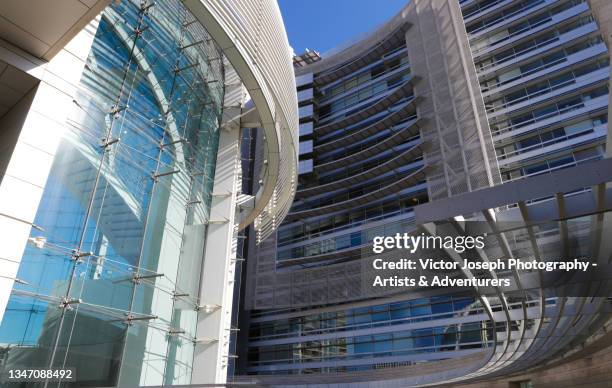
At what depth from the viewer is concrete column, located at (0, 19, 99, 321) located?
16.5 feet

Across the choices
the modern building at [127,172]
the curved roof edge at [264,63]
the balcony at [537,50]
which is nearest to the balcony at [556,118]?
Answer: the balcony at [537,50]

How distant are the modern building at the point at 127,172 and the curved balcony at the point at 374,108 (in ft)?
92.1

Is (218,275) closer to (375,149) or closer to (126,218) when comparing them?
(126,218)

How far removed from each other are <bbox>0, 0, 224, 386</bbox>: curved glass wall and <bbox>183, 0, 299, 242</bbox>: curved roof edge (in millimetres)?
1701

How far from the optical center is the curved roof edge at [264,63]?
25.4 feet

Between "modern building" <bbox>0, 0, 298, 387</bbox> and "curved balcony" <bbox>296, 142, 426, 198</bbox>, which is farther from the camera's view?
"curved balcony" <bbox>296, 142, 426, 198</bbox>

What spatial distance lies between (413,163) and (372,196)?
439 centimetres

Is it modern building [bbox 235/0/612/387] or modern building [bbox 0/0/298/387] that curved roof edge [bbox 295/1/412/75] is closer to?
modern building [bbox 235/0/612/387]

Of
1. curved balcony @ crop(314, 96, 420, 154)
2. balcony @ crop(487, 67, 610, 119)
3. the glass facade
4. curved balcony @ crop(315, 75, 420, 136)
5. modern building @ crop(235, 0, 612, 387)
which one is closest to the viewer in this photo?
modern building @ crop(235, 0, 612, 387)

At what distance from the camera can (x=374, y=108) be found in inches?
1614

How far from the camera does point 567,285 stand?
29.6 ft

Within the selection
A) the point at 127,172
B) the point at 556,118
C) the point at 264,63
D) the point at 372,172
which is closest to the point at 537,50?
the point at 556,118

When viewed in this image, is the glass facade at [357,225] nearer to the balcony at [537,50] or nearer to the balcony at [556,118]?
the balcony at [537,50]

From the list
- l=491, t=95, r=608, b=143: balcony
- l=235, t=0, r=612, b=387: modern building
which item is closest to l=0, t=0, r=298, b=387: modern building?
l=235, t=0, r=612, b=387: modern building
